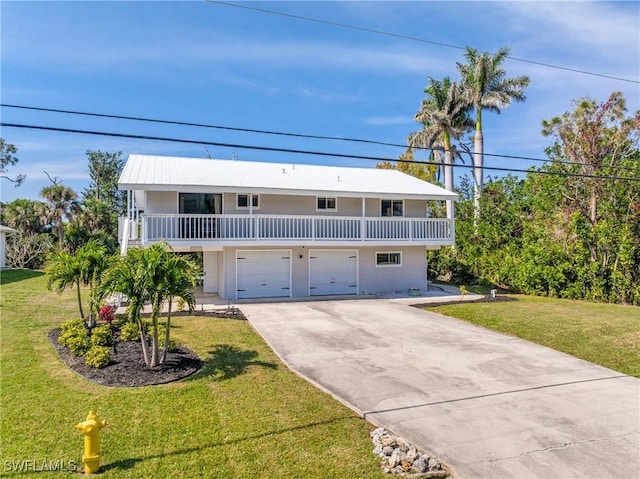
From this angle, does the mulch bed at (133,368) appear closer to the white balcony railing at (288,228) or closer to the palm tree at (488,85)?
the white balcony railing at (288,228)

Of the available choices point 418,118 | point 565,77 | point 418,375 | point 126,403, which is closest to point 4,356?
point 126,403

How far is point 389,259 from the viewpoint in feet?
63.0

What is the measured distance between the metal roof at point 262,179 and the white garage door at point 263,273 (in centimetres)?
265

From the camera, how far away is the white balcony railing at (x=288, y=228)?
15.0 m

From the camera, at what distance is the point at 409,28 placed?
1006 centimetres

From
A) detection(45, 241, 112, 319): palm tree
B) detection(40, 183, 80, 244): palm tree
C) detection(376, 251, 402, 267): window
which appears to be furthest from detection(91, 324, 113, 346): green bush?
detection(40, 183, 80, 244): palm tree

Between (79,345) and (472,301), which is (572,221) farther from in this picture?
(79,345)

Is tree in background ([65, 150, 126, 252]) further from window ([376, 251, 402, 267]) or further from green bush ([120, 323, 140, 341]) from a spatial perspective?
green bush ([120, 323, 140, 341])

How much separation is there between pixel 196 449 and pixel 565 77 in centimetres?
1325

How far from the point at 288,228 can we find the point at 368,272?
4.46m

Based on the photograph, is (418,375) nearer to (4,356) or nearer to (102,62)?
(4,356)

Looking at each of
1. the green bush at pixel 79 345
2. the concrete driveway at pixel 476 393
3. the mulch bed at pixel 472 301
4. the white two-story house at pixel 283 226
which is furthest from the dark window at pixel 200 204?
the mulch bed at pixel 472 301

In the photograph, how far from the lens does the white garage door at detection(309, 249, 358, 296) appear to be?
1792 cm

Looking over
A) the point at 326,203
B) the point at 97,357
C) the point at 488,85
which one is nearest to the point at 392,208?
the point at 326,203
